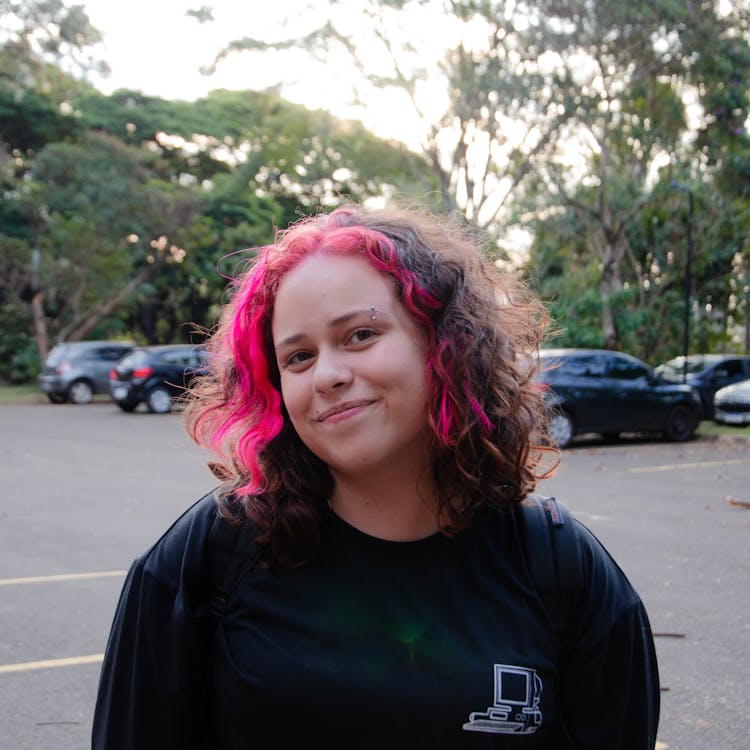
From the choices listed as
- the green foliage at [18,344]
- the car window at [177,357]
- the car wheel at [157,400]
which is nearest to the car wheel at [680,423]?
the car window at [177,357]

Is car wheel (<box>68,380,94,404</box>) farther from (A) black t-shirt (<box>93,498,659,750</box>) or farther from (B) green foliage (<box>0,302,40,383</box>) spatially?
(A) black t-shirt (<box>93,498,659,750</box>)

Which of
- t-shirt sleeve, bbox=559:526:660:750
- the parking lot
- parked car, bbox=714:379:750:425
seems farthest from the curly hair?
parked car, bbox=714:379:750:425

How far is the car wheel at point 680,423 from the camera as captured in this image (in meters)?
17.0

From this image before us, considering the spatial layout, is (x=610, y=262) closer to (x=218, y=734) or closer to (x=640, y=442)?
(x=640, y=442)

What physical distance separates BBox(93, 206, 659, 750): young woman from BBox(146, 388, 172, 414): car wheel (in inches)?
859

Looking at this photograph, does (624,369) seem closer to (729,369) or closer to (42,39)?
(729,369)

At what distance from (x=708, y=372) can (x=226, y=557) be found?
21425mm

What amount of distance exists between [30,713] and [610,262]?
837 inches

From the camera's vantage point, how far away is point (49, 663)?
4.86m

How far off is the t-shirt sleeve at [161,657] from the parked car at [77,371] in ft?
84.1

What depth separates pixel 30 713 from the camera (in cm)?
423

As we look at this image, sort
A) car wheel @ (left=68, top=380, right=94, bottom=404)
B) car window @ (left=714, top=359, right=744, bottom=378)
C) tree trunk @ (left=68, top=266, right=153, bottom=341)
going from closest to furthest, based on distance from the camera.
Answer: car window @ (left=714, top=359, right=744, bottom=378)
car wheel @ (left=68, top=380, right=94, bottom=404)
tree trunk @ (left=68, top=266, right=153, bottom=341)

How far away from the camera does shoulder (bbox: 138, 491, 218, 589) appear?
1656 millimetres

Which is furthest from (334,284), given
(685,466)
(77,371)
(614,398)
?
(77,371)
